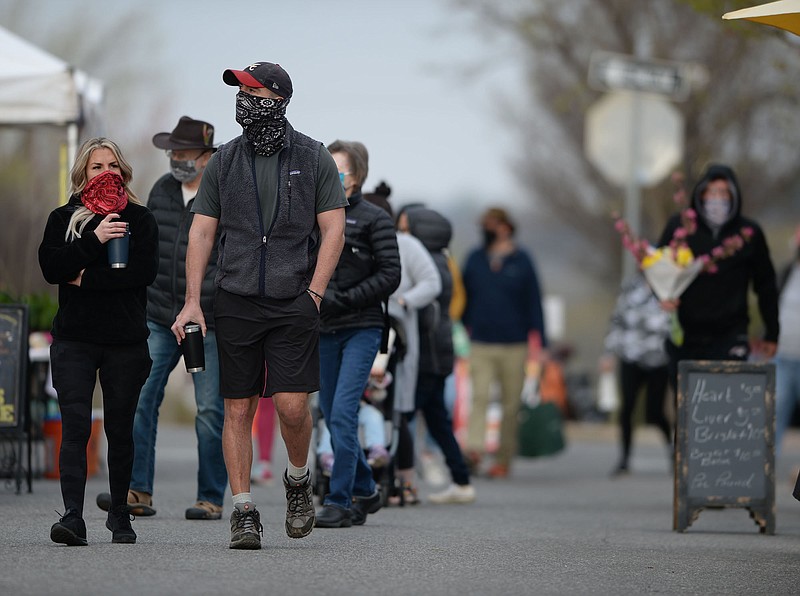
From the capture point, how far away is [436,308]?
38.6 feet

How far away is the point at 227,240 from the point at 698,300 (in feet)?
13.5

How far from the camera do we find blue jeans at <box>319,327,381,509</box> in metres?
9.50

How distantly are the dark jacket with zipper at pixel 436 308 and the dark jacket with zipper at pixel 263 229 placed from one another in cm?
363

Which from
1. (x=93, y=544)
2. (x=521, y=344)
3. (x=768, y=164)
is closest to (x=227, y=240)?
(x=93, y=544)

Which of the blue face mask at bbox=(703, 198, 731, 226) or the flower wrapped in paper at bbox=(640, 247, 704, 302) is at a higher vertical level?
the blue face mask at bbox=(703, 198, 731, 226)

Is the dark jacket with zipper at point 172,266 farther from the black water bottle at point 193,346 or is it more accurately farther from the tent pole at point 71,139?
the tent pole at point 71,139

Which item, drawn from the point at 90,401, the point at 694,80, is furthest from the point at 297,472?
the point at 694,80

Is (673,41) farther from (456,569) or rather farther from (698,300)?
(456,569)

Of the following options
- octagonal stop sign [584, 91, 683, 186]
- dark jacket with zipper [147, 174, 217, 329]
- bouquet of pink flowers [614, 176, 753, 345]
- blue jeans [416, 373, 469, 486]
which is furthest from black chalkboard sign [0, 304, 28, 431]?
octagonal stop sign [584, 91, 683, 186]

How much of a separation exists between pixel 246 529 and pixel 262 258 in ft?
4.04

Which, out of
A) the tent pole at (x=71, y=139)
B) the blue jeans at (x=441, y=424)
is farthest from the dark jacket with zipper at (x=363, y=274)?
the tent pole at (x=71, y=139)

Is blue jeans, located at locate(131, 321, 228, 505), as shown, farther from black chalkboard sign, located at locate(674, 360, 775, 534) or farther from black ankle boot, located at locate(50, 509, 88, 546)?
black chalkboard sign, located at locate(674, 360, 775, 534)

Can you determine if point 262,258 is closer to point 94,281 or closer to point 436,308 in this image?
point 94,281

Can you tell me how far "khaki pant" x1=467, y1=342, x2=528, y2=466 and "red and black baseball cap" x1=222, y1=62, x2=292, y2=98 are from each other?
7.85 meters
